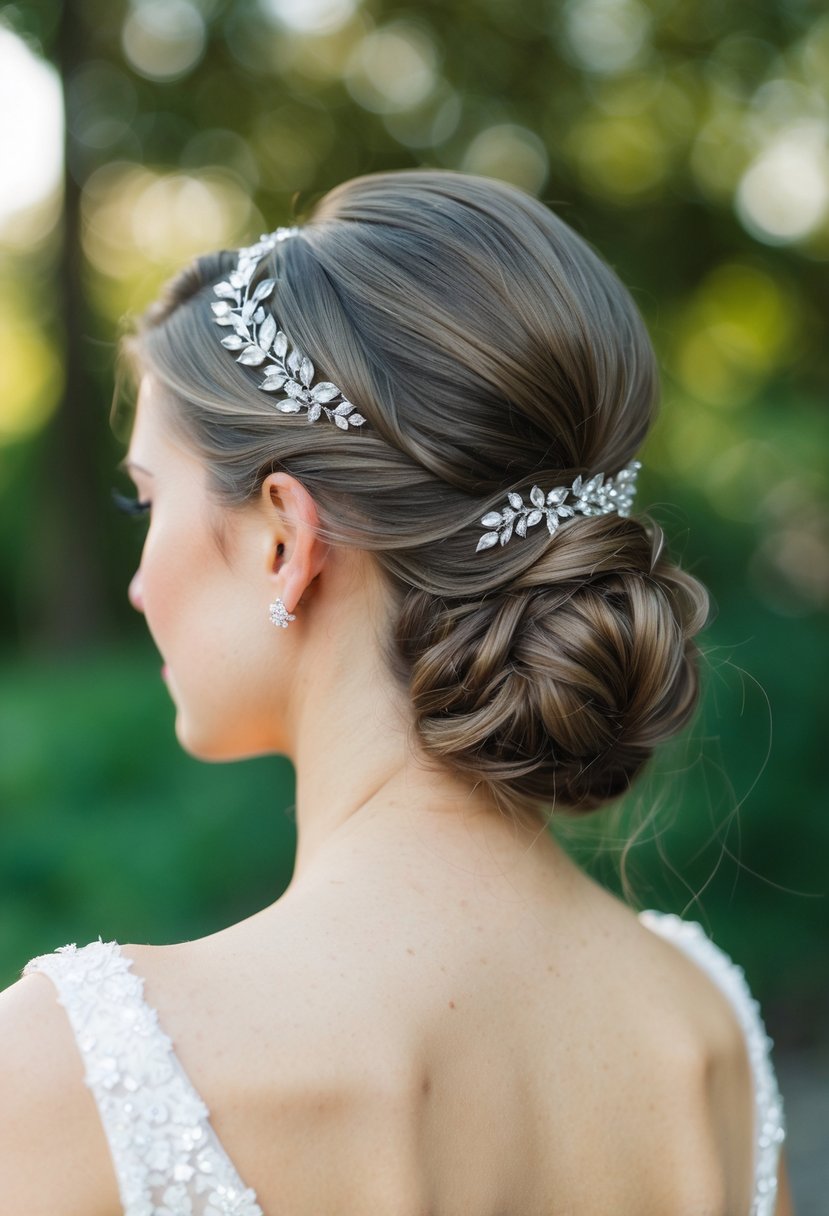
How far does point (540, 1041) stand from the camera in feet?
5.10

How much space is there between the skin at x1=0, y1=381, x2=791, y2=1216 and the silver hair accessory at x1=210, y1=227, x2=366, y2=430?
0.42 feet

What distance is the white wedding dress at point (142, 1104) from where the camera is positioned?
1253 millimetres

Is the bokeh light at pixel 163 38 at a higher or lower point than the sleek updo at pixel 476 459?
lower

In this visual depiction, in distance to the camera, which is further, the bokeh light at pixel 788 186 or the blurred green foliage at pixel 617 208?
the bokeh light at pixel 788 186

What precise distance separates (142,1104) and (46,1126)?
10cm

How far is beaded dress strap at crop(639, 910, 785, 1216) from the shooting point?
1.86 m

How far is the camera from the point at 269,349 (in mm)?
1741

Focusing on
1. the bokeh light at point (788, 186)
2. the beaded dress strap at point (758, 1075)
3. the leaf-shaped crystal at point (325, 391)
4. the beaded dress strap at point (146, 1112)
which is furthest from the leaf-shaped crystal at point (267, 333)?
the bokeh light at point (788, 186)

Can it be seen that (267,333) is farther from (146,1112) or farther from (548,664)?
(146,1112)

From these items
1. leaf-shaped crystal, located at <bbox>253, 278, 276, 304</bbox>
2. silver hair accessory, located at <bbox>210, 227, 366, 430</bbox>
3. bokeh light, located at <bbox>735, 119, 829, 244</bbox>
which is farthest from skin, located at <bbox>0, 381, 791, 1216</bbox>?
bokeh light, located at <bbox>735, 119, 829, 244</bbox>

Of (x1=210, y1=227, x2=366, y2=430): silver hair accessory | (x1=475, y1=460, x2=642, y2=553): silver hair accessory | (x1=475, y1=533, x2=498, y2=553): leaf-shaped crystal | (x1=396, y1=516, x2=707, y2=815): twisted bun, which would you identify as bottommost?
(x1=396, y1=516, x2=707, y2=815): twisted bun

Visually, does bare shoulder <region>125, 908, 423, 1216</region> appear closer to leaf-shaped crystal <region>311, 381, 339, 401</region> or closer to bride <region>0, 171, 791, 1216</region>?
bride <region>0, 171, 791, 1216</region>

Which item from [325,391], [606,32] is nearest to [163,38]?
[606,32]

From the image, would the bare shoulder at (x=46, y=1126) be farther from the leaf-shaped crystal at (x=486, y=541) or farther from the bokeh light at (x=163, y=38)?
the bokeh light at (x=163, y=38)
